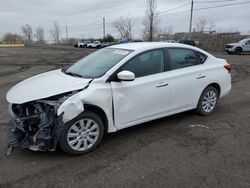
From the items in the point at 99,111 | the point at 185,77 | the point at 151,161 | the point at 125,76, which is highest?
the point at 125,76

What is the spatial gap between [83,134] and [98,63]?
1337 mm

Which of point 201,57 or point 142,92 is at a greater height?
point 201,57

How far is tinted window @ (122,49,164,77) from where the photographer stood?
3926mm

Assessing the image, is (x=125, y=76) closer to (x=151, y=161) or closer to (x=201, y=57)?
(x=151, y=161)

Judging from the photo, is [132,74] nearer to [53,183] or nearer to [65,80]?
[65,80]

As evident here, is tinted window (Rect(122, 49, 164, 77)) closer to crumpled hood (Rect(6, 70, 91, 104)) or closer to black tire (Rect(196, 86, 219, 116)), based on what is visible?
crumpled hood (Rect(6, 70, 91, 104))

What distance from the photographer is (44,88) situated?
347cm

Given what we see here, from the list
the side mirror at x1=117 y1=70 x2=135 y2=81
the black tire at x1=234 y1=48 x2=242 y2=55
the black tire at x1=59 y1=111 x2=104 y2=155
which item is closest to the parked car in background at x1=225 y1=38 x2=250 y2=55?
the black tire at x1=234 y1=48 x2=242 y2=55

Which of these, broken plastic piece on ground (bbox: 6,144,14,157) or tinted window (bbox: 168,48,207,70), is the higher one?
tinted window (bbox: 168,48,207,70)

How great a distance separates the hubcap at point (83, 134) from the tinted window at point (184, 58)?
187 centimetres

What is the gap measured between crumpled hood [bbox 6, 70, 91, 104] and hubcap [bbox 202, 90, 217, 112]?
2681mm

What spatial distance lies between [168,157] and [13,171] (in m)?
2.12

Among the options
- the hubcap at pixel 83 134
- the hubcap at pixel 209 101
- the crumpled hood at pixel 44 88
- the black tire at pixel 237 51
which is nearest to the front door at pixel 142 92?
the hubcap at pixel 83 134

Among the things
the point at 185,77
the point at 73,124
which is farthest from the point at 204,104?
the point at 73,124
